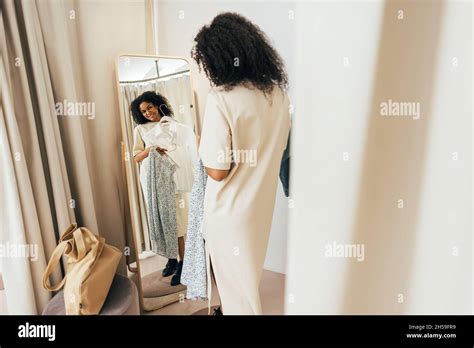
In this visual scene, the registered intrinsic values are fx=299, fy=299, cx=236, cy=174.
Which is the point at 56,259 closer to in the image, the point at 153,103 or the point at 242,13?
the point at 153,103

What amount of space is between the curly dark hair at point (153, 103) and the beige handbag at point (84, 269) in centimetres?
36

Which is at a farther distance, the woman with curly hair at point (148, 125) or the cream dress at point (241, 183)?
the woman with curly hair at point (148, 125)

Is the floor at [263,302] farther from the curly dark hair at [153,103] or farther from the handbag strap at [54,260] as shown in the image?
the curly dark hair at [153,103]

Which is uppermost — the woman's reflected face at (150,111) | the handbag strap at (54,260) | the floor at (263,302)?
the woman's reflected face at (150,111)

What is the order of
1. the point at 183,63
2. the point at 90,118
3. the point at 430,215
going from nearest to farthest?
1. the point at 430,215
2. the point at 183,63
3. the point at 90,118

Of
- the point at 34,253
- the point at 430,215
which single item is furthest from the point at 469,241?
the point at 34,253

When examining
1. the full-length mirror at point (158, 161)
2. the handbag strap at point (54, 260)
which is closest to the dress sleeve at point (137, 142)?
the full-length mirror at point (158, 161)

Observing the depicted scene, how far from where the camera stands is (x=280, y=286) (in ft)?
2.38

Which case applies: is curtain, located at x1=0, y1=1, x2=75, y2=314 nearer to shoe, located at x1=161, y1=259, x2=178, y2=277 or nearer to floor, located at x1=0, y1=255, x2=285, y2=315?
floor, located at x1=0, y1=255, x2=285, y2=315

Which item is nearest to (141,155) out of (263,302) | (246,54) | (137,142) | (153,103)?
(137,142)

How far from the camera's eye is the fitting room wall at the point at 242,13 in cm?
66

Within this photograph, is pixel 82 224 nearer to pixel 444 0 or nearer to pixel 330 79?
pixel 330 79

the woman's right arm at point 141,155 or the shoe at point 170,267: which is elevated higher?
the woman's right arm at point 141,155

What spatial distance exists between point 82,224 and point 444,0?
1048mm
